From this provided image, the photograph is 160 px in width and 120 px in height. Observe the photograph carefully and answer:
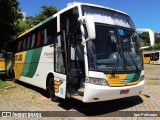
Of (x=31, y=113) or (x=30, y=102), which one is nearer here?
(x=31, y=113)

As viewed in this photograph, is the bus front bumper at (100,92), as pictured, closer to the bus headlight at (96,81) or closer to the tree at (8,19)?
the bus headlight at (96,81)

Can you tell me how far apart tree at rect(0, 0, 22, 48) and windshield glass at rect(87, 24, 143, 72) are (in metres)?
9.51

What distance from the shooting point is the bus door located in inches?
346

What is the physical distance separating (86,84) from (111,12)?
2.90 metres

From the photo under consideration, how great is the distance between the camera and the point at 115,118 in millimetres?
7617

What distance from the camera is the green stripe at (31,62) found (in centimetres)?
1186

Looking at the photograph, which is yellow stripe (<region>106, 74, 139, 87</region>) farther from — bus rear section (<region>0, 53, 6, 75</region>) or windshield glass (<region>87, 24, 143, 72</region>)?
bus rear section (<region>0, 53, 6, 75</region>)

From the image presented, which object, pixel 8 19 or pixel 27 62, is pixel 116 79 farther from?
pixel 8 19

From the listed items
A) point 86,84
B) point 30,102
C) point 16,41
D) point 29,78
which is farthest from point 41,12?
point 86,84

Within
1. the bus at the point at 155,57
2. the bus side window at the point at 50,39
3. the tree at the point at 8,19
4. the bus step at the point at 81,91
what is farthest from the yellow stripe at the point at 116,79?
the bus at the point at 155,57

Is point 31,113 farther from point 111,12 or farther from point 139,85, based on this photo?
point 111,12

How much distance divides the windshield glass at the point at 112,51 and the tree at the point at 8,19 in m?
9.51

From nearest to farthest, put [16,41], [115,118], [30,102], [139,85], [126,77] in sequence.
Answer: [115,118] → [126,77] → [139,85] → [30,102] → [16,41]

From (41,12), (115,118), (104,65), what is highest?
(41,12)
